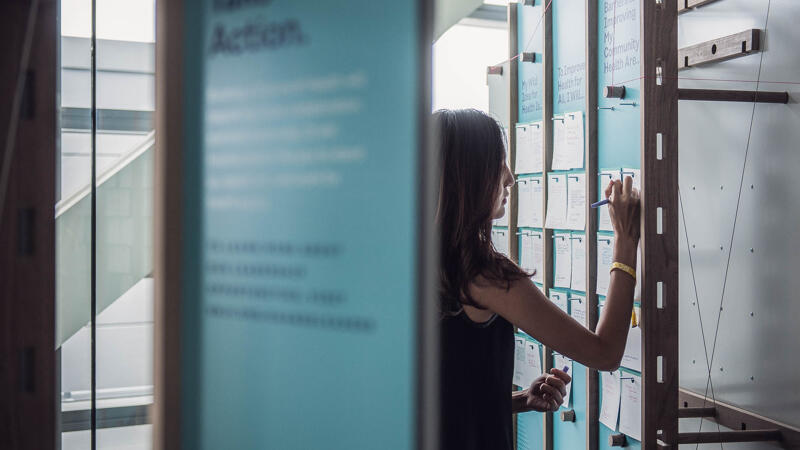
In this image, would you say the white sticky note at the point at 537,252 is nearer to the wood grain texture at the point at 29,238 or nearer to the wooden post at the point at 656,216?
the wooden post at the point at 656,216

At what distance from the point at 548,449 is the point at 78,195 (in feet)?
6.50

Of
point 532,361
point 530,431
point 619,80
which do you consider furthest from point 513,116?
point 530,431

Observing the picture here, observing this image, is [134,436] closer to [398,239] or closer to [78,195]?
[78,195]

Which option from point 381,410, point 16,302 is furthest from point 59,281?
point 381,410

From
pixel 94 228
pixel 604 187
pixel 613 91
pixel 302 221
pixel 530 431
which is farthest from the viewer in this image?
pixel 530 431

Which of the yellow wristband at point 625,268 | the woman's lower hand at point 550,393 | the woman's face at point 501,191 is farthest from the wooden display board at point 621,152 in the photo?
the woman's face at point 501,191

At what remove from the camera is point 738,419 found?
5.75 ft

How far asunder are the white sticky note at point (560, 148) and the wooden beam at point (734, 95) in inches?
A: 26.0

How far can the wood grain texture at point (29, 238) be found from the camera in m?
0.93

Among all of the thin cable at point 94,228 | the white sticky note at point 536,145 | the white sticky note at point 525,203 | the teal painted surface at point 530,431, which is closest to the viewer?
the thin cable at point 94,228

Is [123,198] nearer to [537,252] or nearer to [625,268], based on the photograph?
[625,268]

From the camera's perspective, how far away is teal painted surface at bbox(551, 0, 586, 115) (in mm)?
2322

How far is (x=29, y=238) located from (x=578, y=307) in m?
1.75

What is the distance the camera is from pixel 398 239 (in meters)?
0.63
